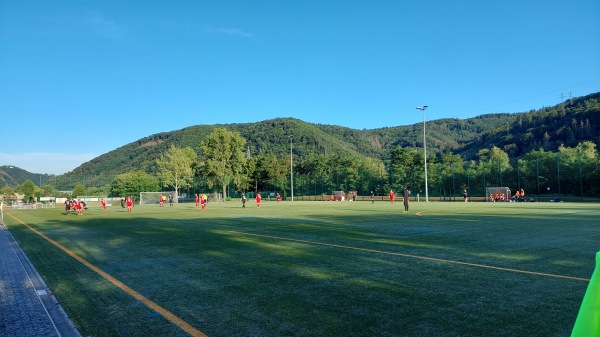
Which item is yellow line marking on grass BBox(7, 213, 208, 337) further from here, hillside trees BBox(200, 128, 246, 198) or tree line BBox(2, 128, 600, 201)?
hillside trees BBox(200, 128, 246, 198)

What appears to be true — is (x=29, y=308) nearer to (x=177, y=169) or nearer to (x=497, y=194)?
(x=497, y=194)

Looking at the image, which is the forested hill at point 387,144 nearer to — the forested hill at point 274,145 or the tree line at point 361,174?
the forested hill at point 274,145

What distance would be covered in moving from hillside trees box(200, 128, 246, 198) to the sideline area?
253 ft

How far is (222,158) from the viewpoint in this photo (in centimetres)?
8725

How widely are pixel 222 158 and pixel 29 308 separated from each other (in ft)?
269

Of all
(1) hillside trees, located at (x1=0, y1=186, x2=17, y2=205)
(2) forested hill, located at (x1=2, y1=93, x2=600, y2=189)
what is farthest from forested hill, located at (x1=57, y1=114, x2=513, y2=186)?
(1) hillside trees, located at (x1=0, y1=186, x2=17, y2=205)

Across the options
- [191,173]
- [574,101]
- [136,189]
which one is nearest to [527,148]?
[574,101]

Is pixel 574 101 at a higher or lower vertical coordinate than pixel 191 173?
higher

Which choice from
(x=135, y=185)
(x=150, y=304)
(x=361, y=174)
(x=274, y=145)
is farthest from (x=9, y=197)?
(x=150, y=304)

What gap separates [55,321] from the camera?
17.9ft

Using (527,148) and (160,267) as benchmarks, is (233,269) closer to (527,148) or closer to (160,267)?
(160,267)

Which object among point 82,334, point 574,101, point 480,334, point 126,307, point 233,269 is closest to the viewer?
point 480,334

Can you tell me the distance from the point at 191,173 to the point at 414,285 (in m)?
93.6

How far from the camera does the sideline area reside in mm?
5160
